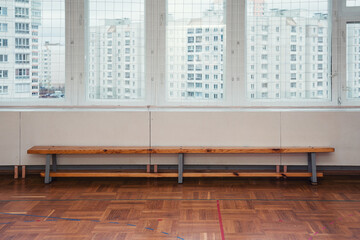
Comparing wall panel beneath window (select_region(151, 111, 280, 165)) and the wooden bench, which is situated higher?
wall panel beneath window (select_region(151, 111, 280, 165))

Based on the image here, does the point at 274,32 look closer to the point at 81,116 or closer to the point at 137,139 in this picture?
the point at 137,139

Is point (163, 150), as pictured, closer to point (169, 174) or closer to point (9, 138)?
point (169, 174)

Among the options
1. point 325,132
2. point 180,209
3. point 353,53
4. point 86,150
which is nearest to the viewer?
point 180,209

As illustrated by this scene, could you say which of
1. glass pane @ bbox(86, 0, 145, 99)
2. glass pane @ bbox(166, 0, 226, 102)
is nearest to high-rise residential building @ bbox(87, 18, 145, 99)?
glass pane @ bbox(86, 0, 145, 99)

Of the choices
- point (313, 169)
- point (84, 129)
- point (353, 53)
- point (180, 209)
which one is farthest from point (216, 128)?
point (353, 53)

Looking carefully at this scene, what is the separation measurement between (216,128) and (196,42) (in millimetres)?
1045

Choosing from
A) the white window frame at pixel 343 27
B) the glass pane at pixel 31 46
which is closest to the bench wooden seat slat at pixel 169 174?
the glass pane at pixel 31 46

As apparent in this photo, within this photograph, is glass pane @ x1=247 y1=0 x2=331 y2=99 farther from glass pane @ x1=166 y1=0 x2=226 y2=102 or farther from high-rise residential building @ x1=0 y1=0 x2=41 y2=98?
high-rise residential building @ x1=0 y1=0 x2=41 y2=98

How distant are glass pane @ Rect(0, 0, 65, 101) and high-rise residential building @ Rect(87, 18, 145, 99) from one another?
36 cm

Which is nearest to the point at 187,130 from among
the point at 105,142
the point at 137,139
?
the point at 137,139

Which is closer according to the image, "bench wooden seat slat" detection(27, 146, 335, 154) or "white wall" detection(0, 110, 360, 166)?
"bench wooden seat slat" detection(27, 146, 335, 154)

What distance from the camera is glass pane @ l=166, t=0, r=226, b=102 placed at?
4.91m

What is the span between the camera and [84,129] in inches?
184

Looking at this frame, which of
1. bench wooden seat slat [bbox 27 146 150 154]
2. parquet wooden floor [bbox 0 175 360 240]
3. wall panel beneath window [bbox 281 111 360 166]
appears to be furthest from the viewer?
wall panel beneath window [bbox 281 111 360 166]
